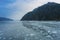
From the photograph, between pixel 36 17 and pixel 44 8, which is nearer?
pixel 36 17

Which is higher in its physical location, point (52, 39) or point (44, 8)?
point (44, 8)

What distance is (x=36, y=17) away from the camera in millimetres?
151500

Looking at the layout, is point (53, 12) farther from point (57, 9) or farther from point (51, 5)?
point (51, 5)

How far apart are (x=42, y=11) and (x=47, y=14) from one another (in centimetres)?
1015

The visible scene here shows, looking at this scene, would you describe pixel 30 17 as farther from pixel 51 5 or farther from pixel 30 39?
pixel 30 39

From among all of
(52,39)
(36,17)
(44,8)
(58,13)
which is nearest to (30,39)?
(52,39)

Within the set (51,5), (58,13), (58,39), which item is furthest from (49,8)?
(58,39)

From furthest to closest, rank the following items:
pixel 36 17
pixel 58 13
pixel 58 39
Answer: pixel 36 17 → pixel 58 13 → pixel 58 39

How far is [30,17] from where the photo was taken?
163m

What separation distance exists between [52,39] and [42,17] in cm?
13106

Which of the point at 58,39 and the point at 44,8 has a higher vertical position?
the point at 44,8

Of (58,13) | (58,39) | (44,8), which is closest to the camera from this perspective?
(58,39)

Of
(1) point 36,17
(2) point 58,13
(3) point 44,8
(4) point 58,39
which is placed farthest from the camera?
(3) point 44,8

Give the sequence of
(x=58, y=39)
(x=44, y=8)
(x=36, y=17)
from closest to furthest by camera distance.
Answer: (x=58, y=39)
(x=36, y=17)
(x=44, y=8)
